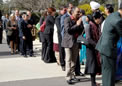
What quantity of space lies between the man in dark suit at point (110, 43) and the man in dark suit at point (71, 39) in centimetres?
143

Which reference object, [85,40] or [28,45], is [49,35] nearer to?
[28,45]

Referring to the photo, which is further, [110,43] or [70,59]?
[70,59]

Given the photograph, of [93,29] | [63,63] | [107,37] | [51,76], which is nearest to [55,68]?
[63,63]

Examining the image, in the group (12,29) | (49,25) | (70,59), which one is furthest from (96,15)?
(12,29)

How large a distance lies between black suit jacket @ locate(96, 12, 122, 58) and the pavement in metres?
1.96

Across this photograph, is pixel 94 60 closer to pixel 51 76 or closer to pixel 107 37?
pixel 107 37

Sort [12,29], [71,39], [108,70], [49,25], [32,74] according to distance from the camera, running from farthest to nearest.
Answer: [12,29]
[49,25]
[32,74]
[71,39]
[108,70]

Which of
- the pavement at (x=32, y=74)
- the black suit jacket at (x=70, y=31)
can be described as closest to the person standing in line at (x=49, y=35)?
the pavement at (x=32, y=74)

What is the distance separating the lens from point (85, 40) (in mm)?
6281

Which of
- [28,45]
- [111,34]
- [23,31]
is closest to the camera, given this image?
[111,34]

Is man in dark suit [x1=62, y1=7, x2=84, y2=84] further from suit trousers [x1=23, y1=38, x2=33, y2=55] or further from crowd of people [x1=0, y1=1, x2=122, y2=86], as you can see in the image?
suit trousers [x1=23, y1=38, x2=33, y2=55]

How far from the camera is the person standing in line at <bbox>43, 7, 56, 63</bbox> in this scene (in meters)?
9.70

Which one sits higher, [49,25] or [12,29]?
[49,25]

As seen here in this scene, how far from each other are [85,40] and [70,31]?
21.6 inches
